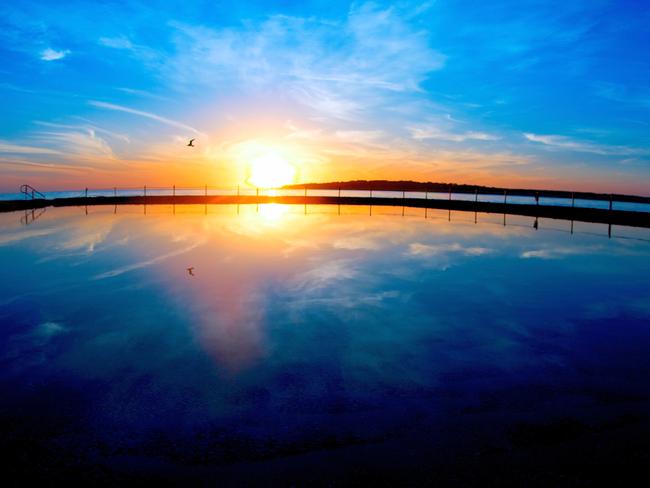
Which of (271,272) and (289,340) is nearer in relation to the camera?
(289,340)

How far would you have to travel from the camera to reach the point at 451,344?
20.6ft

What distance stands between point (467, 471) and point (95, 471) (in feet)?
10.2

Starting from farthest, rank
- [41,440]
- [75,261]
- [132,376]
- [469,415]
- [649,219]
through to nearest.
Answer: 1. [649,219]
2. [75,261]
3. [132,376]
4. [469,415]
5. [41,440]

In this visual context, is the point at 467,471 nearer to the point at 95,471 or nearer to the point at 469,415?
the point at 469,415

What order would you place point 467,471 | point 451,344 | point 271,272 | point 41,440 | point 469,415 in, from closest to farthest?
point 467,471
point 41,440
point 469,415
point 451,344
point 271,272

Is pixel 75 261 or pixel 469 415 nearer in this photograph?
pixel 469 415

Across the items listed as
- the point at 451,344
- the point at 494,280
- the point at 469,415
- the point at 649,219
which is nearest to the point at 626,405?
the point at 469,415

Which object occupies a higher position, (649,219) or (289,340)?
(649,219)

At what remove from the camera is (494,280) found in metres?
10.8

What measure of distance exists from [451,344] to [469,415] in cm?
203

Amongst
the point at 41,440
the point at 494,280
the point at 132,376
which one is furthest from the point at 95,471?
the point at 494,280

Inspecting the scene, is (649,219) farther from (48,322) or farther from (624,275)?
(48,322)

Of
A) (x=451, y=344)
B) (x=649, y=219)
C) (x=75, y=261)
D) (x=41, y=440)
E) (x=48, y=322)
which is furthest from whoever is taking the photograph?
(x=649, y=219)

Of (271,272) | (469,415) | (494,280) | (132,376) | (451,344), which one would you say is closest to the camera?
(469,415)
